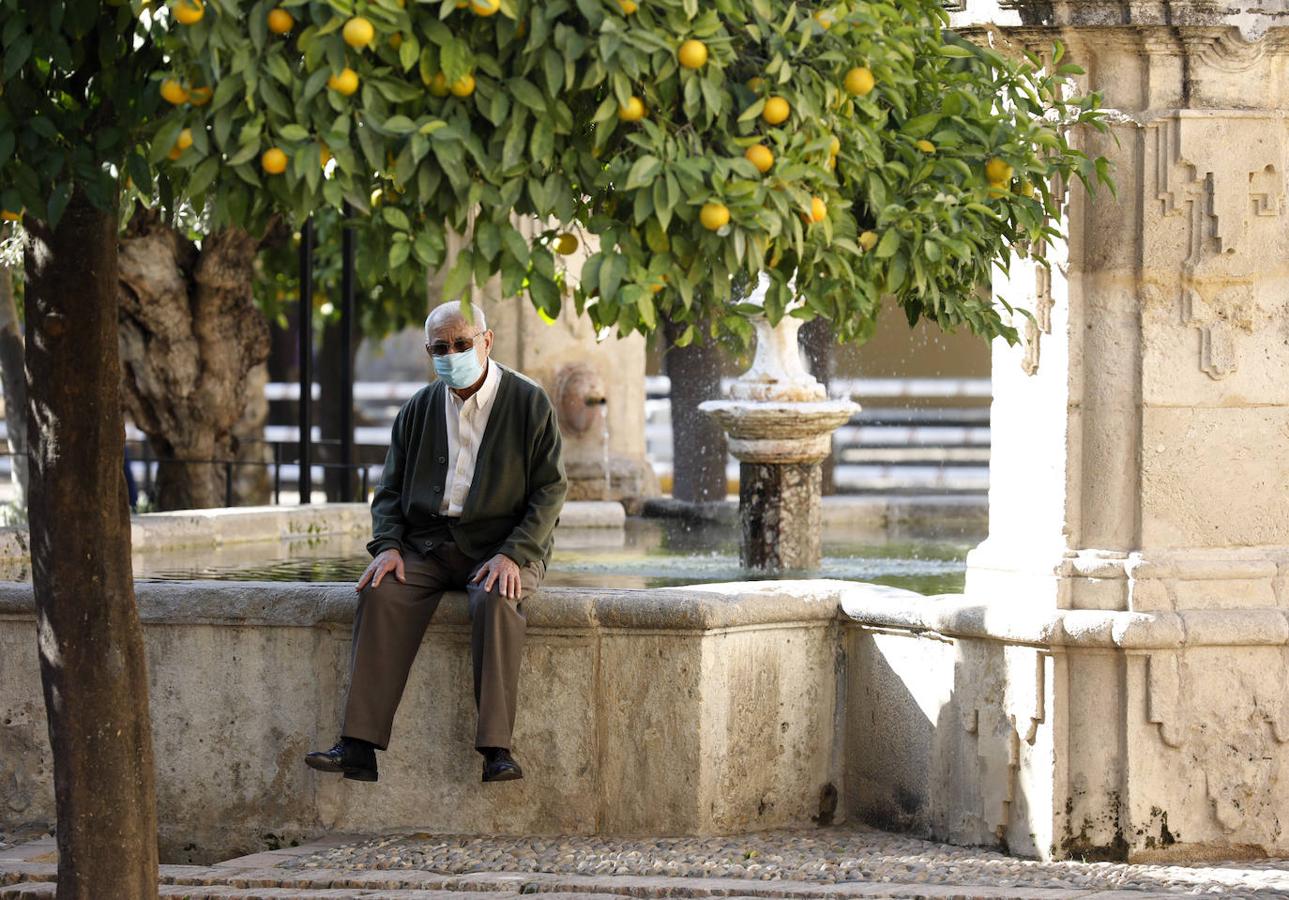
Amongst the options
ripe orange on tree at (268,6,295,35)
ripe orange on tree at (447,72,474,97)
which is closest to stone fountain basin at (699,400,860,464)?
ripe orange on tree at (447,72,474,97)

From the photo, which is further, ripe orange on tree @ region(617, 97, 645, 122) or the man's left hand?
the man's left hand

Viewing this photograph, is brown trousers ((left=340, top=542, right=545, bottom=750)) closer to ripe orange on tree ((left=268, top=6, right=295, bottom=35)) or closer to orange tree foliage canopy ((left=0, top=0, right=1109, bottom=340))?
orange tree foliage canopy ((left=0, top=0, right=1109, bottom=340))

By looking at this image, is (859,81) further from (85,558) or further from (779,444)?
(779,444)

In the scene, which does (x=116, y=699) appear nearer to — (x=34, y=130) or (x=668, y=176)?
(x=34, y=130)

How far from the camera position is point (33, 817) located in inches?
253

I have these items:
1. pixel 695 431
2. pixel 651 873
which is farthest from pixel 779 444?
pixel 695 431

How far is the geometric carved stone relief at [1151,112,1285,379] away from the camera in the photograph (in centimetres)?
586

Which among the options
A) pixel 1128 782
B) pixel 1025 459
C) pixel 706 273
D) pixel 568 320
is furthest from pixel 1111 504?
pixel 568 320

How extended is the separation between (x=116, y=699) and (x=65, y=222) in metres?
1.06

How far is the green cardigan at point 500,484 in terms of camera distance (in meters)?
6.08

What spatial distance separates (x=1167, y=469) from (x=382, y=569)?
93.2 inches

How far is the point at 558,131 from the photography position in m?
3.54

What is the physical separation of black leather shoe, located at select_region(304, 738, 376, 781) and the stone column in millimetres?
1903

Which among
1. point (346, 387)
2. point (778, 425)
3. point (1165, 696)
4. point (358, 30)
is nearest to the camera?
point (358, 30)
